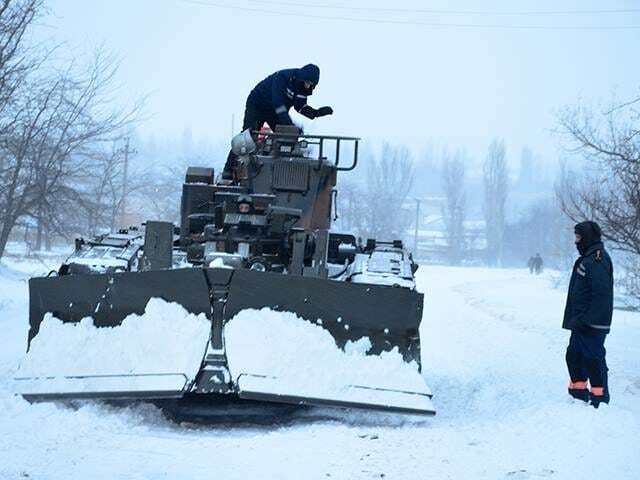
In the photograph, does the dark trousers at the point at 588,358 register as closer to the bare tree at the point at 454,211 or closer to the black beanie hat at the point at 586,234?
the black beanie hat at the point at 586,234

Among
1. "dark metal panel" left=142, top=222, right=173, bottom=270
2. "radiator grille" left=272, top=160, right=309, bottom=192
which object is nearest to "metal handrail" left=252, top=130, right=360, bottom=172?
"radiator grille" left=272, top=160, right=309, bottom=192

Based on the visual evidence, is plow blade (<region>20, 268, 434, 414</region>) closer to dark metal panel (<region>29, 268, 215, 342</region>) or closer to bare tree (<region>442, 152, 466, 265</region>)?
dark metal panel (<region>29, 268, 215, 342</region>)

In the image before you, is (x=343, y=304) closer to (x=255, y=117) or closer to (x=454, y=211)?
(x=255, y=117)

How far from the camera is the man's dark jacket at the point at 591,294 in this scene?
29.1 ft

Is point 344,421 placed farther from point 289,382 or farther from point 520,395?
point 520,395

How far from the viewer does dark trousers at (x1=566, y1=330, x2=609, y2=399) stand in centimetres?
888

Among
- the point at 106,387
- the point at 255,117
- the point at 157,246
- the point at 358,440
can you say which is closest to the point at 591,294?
the point at 358,440

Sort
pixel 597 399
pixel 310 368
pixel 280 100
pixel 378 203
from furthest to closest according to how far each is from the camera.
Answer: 1. pixel 378 203
2. pixel 280 100
3. pixel 597 399
4. pixel 310 368

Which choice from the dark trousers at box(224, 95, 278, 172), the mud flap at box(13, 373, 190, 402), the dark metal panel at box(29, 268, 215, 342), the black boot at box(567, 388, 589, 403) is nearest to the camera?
the mud flap at box(13, 373, 190, 402)

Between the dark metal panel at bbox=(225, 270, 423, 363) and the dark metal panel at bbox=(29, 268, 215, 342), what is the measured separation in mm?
306

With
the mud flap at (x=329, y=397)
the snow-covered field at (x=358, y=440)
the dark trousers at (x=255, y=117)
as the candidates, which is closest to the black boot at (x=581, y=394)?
the snow-covered field at (x=358, y=440)

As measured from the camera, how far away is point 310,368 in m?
7.76

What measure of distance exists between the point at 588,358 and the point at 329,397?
8.85 ft

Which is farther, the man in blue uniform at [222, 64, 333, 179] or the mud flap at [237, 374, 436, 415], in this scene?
the man in blue uniform at [222, 64, 333, 179]
